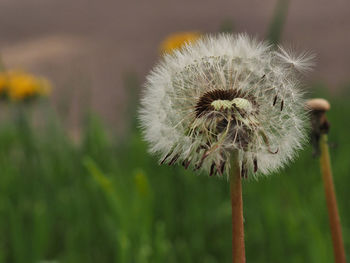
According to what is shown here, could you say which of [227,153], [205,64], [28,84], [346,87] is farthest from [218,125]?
[346,87]

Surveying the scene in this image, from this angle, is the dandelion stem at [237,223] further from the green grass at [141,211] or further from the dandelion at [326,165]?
the green grass at [141,211]

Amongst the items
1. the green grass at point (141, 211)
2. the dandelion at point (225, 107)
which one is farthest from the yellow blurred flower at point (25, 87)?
the dandelion at point (225, 107)

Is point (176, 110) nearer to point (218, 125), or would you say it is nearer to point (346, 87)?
point (218, 125)

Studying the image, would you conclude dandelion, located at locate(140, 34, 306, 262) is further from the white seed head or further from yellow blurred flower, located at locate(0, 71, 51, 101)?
yellow blurred flower, located at locate(0, 71, 51, 101)

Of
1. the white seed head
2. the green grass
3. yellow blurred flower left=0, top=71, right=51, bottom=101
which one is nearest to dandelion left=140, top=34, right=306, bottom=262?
the white seed head

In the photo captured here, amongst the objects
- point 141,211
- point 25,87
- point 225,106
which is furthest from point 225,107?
point 25,87

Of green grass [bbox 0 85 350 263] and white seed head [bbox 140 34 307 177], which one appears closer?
white seed head [bbox 140 34 307 177]

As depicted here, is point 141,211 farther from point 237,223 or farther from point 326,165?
point 237,223
